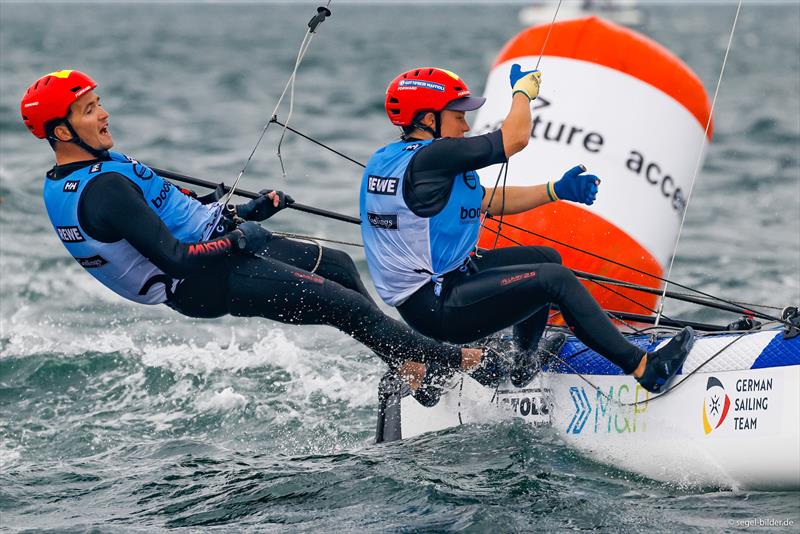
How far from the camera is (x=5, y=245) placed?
927 cm

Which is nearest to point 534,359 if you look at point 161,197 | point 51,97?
point 161,197

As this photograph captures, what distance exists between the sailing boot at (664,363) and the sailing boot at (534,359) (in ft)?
1.91

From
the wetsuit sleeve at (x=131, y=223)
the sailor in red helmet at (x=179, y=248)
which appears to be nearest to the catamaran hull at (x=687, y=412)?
the sailor in red helmet at (x=179, y=248)

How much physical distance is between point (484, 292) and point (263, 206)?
1040mm

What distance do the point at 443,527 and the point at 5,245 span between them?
6043mm

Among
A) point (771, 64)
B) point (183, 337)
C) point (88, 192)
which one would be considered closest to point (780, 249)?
point (183, 337)

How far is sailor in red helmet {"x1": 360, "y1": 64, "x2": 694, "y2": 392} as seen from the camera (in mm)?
4406

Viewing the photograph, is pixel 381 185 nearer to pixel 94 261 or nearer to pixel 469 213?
pixel 469 213

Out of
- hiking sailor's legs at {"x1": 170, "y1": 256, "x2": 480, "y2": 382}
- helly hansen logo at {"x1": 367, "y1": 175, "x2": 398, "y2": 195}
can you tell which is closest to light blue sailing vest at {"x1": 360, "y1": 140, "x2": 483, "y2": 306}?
helly hansen logo at {"x1": 367, "y1": 175, "x2": 398, "y2": 195}

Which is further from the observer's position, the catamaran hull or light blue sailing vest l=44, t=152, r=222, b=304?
light blue sailing vest l=44, t=152, r=222, b=304

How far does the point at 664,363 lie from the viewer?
14.9 feet

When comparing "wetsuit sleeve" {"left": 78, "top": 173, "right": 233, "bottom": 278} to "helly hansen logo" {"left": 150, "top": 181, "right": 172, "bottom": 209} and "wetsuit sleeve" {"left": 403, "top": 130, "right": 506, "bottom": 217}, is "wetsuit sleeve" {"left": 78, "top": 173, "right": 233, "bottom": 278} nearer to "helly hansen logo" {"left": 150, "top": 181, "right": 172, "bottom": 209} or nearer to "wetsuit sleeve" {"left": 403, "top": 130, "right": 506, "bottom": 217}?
"helly hansen logo" {"left": 150, "top": 181, "right": 172, "bottom": 209}

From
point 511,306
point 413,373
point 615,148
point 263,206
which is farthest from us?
point 615,148

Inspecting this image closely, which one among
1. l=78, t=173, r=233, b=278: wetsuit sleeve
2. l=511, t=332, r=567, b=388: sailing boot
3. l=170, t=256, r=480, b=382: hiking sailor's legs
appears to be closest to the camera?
l=78, t=173, r=233, b=278: wetsuit sleeve
